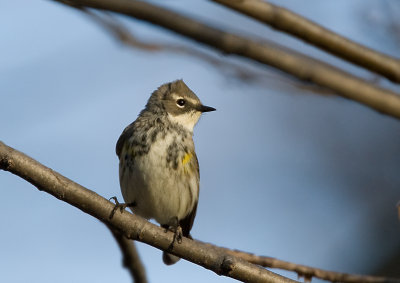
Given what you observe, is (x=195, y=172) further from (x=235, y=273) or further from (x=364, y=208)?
(x=364, y=208)

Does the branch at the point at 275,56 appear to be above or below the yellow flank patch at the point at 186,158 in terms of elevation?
below

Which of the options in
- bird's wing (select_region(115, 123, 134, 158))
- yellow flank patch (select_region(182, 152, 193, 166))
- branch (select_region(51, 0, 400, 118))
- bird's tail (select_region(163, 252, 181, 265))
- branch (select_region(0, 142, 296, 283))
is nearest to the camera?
branch (select_region(51, 0, 400, 118))

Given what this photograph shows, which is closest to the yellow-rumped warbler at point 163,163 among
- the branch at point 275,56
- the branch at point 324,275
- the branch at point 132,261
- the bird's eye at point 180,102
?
the bird's eye at point 180,102

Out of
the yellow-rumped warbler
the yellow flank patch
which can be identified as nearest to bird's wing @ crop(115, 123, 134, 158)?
the yellow-rumped warbler

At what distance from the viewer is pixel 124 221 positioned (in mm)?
3896

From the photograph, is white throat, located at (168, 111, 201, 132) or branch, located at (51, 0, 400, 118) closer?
branch, located at (51, 0, 400, 118)

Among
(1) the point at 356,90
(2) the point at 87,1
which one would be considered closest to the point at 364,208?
(1) the point at 356,90

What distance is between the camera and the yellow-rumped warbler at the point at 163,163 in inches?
226

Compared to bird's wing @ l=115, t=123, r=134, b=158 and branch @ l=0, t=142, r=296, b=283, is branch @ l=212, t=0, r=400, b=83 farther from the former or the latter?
bird's wing @ l=115, t=123, r=134, b=158

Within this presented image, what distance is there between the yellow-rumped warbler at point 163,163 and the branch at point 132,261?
449 millimetres

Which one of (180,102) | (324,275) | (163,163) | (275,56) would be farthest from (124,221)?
(180,102)

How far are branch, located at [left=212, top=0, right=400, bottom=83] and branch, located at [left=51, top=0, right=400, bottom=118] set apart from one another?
0.09 meters

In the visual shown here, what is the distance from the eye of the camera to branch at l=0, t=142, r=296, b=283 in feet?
11.3

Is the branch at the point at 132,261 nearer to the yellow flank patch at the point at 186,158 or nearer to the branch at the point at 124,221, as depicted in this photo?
the yellow flank patch at the point at 186,158
